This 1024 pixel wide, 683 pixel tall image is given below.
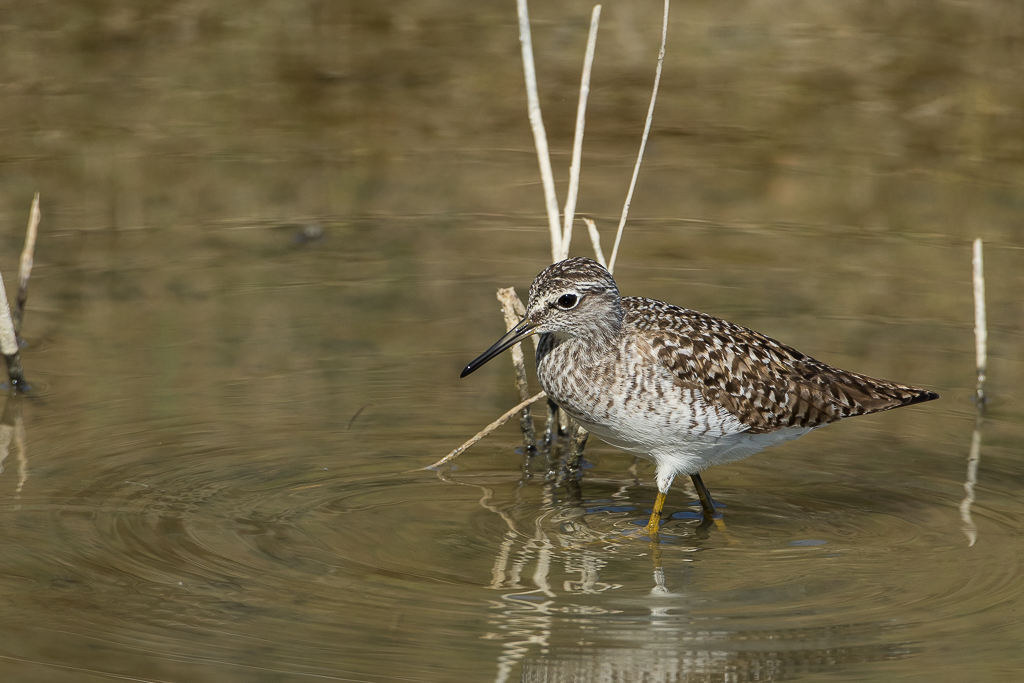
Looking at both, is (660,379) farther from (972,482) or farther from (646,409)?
(972,482)

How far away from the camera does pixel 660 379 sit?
7.22 meters

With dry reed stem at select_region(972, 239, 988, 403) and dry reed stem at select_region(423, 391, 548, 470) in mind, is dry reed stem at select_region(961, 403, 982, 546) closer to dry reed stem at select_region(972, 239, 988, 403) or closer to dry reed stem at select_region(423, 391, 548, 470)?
dry reed stem at select_region(972, 239, 988, 403)

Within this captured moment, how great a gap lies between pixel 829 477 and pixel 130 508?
420 centimetres

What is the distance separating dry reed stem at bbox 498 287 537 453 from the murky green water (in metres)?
0.14

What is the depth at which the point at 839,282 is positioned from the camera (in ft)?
36.8

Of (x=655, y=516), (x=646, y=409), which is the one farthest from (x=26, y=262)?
(x=655, y=516)

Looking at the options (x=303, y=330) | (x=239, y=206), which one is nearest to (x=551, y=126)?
(x=239, y=206)

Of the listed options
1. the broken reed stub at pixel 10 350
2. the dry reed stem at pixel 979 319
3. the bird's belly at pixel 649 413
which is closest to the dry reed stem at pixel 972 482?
the dry reed stem at pixel 979 319

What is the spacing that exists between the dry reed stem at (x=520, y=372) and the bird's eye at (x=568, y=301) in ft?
3.77

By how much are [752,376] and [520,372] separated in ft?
5.65

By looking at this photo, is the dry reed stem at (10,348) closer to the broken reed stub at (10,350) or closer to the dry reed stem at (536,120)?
the broken reed stub at (10,350)

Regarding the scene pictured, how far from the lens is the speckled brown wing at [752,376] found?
7293 millimetres

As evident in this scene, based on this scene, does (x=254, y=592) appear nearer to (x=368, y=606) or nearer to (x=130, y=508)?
(x=368, y=606)

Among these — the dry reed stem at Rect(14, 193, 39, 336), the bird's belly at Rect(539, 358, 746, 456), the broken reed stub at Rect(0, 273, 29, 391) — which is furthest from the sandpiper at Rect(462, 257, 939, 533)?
the dry reed stem at Rect(14, 193, 39, 336)
